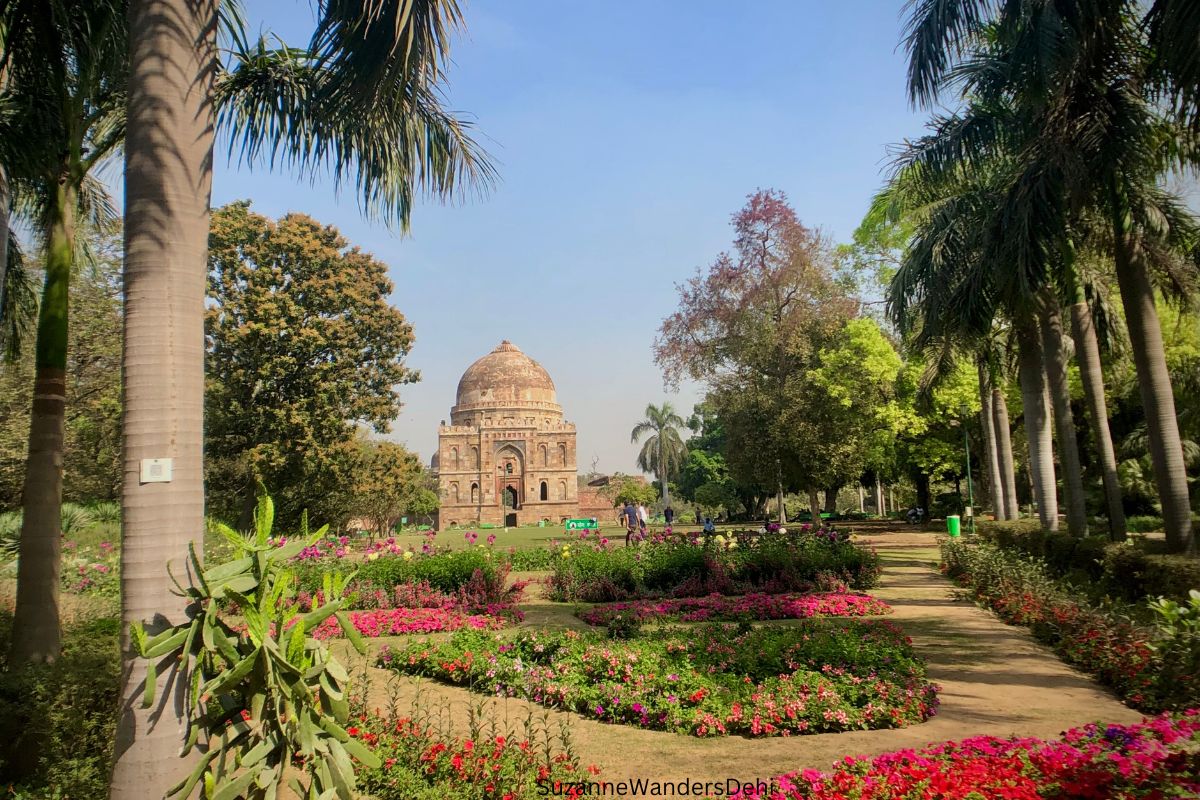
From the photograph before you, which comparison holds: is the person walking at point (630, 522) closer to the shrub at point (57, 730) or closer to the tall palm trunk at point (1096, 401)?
the tall palm trunk at point (1096, 401)

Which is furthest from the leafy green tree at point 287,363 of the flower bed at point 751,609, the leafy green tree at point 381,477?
the flower bed at point 751,609

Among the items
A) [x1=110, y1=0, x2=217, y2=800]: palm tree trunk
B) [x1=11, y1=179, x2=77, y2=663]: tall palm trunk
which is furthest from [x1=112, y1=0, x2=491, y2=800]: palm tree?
[x1=11, y1=179, x2=77, y2=663]: tall palm trunk

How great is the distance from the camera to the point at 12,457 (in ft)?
51.6

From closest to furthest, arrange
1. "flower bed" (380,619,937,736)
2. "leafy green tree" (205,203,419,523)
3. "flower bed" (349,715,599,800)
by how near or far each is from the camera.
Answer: "flower bed" (349,715,599,800)
"flower bed" (380,619,937,736)
"leafy green tree" (205,203,419,523)

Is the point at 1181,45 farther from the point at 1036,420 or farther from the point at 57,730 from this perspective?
the point at 57,730

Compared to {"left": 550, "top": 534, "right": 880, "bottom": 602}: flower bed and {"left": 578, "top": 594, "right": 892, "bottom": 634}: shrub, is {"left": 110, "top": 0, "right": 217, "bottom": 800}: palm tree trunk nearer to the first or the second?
{"left": 578, "top": 594, "right": 892, "bottom": 634}: shrub

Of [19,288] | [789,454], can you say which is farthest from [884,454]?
[19,288]

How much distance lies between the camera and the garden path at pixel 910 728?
4473 millimetres

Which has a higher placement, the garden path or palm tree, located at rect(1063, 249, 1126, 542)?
palm tree, located at rect(1063, 249, 1126, 542)

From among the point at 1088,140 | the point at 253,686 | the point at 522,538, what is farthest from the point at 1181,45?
the point at 522,538

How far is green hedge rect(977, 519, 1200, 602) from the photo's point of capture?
279 inches

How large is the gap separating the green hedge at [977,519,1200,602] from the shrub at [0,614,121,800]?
8.07 meters

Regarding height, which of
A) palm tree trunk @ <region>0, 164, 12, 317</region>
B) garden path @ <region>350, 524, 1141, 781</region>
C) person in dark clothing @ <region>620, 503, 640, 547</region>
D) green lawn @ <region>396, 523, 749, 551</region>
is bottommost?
green lawn @ <region>396, 523, 749, 551</region>

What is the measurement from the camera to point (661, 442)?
201 ft
